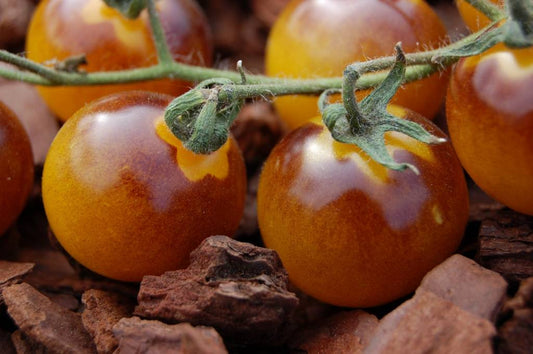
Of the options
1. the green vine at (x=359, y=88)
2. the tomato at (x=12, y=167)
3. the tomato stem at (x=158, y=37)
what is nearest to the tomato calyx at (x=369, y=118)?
the green vine at (x=359, y=88)

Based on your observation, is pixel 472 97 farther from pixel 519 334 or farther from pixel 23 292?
pixel 23 292

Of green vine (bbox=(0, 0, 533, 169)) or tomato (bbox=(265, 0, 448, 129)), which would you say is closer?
green vine (bbox=(0, 0, 533, 169))

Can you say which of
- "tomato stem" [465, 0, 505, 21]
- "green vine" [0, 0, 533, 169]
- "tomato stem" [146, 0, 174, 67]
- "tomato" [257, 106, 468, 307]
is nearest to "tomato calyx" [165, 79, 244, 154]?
"green vine" [0, 0, 533, 169]

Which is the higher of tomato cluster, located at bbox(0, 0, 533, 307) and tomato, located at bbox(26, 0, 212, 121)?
tomato, located at bbox(26, 0, 212, 121)

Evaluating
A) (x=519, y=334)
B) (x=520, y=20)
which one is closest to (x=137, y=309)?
(x=519, y=334)

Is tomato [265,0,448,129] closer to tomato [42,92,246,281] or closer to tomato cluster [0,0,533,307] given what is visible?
tomato cluster [0,0,533,307]

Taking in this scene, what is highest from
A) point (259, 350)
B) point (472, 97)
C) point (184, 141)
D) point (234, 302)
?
point (472, 97)

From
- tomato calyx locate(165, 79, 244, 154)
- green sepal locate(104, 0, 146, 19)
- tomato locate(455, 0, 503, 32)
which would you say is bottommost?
tomato calyx locate(165, 79, 244, 154)
